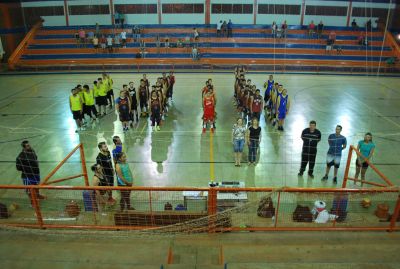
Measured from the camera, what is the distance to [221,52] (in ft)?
93.7

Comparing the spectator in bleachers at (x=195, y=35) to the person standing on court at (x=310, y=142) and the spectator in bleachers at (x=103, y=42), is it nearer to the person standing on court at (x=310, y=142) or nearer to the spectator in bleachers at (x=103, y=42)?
the spectator in bleachers at (x=103, y=42)

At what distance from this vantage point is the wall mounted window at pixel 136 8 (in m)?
30.6

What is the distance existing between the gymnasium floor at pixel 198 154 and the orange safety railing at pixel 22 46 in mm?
4792

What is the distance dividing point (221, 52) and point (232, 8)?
5.40 m

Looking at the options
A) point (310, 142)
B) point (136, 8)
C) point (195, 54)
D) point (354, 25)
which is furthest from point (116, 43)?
point (310, 142)

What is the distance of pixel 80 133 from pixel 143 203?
616 cm

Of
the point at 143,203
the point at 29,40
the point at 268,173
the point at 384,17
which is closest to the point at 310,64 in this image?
the point at 384,17

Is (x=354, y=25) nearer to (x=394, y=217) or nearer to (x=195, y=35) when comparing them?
(x=195, y=35)

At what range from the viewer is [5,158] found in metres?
10.1

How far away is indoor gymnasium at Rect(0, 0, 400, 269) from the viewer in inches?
221

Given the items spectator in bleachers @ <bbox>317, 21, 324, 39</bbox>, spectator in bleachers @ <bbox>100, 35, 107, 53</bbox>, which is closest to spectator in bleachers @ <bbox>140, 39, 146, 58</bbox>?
spectator in bleachers @ <bbox>100, 35, 107, 53</bbox>

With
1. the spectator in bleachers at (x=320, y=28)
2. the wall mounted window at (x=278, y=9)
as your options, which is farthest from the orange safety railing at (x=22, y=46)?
the spectator in bleachers at (x=320, y=28)

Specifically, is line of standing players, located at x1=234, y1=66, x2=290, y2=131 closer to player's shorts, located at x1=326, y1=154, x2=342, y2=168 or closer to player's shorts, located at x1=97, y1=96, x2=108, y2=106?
player's shorts, located at x1=326, y1=154, x2=342, y2=168

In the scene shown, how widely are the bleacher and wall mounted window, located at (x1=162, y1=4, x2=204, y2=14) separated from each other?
1450 millimetres
